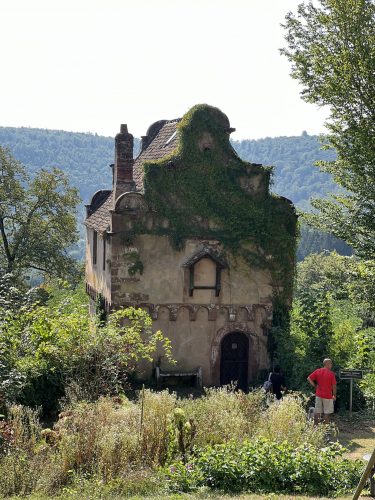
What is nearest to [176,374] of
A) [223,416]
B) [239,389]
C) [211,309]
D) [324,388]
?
[211,309]

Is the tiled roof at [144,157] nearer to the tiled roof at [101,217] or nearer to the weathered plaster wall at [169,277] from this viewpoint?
the tiled roof at [101,217]

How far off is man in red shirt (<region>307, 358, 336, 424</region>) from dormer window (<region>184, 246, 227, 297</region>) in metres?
7.36

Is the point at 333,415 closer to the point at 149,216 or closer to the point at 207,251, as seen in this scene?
the point at 207,251

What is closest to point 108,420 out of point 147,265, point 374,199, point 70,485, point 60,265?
point 70,485

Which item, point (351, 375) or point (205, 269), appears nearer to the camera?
point (351, 375)

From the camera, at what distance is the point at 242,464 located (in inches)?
481

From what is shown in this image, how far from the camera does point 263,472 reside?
12.1m

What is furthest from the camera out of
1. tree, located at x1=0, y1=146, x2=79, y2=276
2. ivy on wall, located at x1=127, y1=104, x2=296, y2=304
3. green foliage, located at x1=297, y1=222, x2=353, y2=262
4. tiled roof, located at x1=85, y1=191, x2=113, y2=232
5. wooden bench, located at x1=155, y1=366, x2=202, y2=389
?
green foliage, located at x1=297, y1=222, x2=353, y2=262

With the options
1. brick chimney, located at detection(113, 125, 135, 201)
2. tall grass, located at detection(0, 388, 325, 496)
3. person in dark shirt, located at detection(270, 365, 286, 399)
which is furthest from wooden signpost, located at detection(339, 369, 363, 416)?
brick chimney, located at detection(113, 125, 135, 201)

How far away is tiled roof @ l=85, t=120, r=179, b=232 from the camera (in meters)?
25.3

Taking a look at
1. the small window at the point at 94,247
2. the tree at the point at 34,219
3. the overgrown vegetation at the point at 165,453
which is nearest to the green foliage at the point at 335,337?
the overgrown vegetation at the point at 165,453

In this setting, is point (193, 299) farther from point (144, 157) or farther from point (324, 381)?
point (324, 381)

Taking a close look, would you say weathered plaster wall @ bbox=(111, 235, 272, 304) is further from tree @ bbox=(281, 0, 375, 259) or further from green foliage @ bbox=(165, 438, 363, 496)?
green foliage @ bbox=(165, 438, 363, 496)

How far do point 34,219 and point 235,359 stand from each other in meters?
17.2
